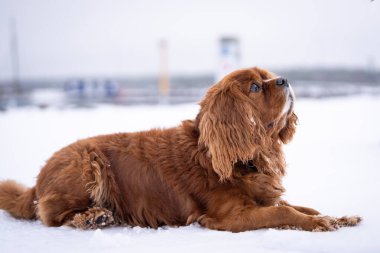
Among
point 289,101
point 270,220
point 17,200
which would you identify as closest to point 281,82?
point 289,101

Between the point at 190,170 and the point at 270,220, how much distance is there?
891 millimetres

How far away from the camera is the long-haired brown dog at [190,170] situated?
3.90m

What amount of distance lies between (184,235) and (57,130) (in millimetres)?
7638

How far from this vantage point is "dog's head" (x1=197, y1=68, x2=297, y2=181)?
3.96 meters

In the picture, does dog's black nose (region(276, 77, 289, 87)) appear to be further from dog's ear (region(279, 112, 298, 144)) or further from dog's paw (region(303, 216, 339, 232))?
dog's paw (region(303, 216, 339, 232))

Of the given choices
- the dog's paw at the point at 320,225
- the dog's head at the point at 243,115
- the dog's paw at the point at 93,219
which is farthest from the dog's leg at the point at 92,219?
the dog's paw at the point at 320,225

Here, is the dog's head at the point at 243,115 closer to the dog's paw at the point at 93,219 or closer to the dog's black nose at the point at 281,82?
the dog's black nose at the point at 281,82

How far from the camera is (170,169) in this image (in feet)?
13.4

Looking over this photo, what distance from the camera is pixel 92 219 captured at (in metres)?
3.92

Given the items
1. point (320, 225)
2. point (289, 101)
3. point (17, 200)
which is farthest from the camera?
point (17, 200)

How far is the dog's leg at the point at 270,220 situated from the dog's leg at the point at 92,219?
96 centimetres

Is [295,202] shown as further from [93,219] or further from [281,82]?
[93,219]

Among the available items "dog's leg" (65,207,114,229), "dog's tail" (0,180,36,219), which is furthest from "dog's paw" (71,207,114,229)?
"dog's tail" (0,180,36,219)

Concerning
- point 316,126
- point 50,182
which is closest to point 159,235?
point 50,182
